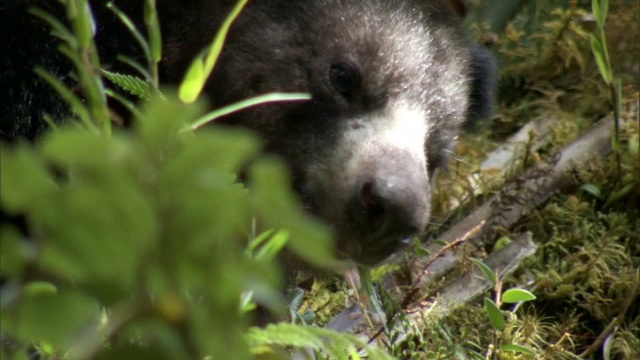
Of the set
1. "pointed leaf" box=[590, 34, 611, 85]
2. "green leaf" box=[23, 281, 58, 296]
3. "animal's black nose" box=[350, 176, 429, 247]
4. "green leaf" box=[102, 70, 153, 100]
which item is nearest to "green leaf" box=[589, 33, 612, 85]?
"pointed leaf" box=[590, 34, 611, 85]

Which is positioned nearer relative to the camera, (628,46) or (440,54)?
(440,54)

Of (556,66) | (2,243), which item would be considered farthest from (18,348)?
(556,66)

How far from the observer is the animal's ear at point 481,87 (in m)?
2.77

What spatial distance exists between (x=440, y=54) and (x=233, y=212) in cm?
192

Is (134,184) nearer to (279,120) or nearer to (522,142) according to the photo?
(279,120)

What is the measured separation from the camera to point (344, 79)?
223 cm

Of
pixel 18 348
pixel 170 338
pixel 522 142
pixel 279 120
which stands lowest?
pixel 522 142

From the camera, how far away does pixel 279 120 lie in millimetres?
2166

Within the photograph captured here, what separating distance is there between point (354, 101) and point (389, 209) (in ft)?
1.04

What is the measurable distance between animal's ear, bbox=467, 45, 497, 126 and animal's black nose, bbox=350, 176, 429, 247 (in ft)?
2.49

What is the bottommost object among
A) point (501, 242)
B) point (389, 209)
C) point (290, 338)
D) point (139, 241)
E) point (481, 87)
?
point (501, 242)

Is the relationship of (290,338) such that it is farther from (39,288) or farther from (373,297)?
(373,297)

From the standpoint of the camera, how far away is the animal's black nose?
6.54 feet

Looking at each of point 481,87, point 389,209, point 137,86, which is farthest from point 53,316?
point 481,87
